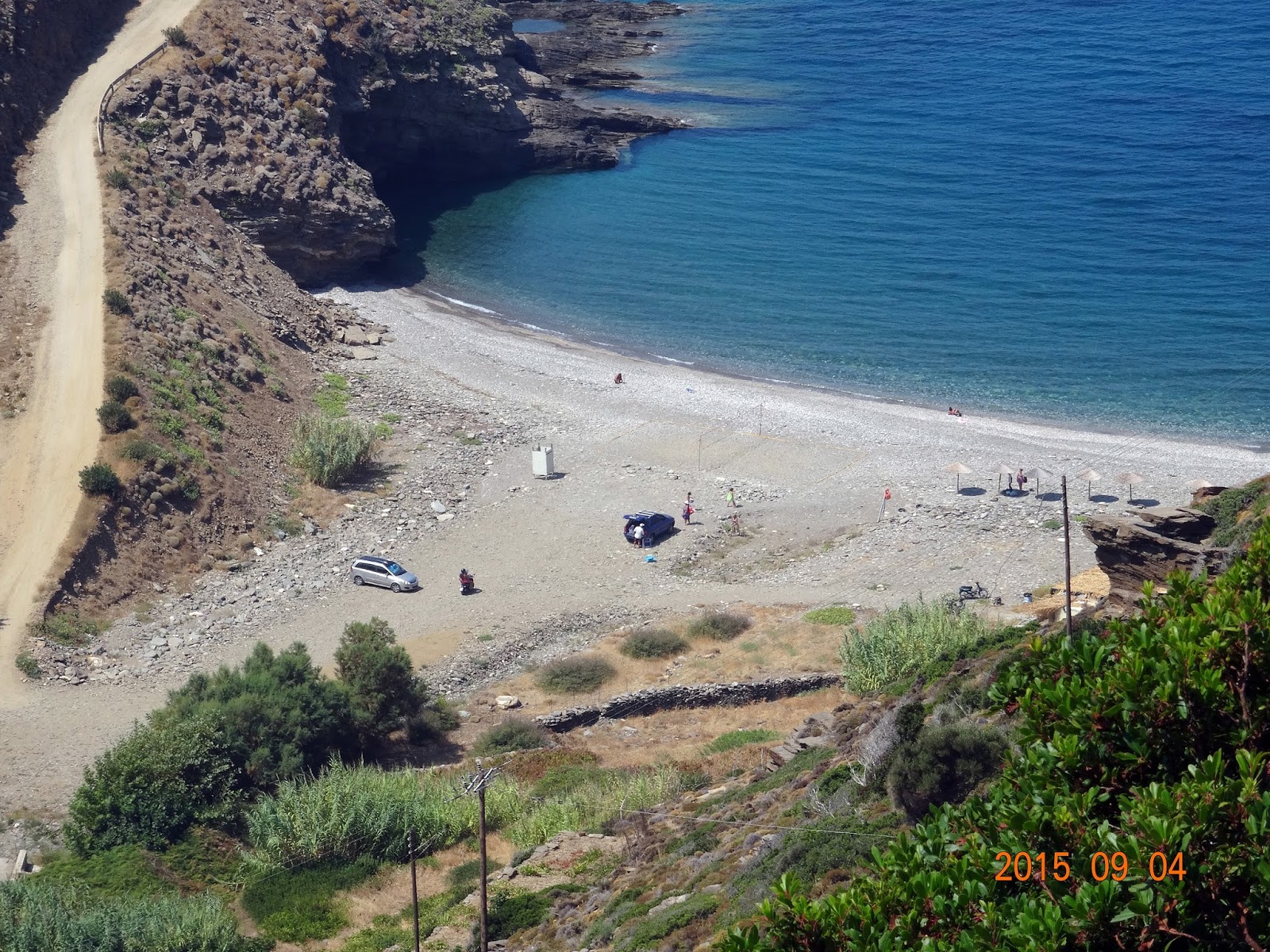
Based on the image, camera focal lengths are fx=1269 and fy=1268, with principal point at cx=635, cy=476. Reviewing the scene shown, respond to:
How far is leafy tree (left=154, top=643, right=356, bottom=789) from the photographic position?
29.7 metres

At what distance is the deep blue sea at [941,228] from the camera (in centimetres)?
5891

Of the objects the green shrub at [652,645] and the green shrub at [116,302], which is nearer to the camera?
the green shrub at [652,645]

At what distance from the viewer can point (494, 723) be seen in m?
34.1

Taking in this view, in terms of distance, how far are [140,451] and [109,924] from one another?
2300cm

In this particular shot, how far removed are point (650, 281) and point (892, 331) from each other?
46.4 ft

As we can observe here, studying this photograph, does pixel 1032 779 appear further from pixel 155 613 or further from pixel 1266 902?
pixel 155 613

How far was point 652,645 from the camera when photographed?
37000 mm

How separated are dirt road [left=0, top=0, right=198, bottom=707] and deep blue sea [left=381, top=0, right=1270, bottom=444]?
19.4 metres

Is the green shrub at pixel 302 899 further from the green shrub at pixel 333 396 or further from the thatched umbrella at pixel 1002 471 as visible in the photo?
the thatched umbrella at pixel 1002 471

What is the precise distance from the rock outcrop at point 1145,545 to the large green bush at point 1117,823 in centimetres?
1179

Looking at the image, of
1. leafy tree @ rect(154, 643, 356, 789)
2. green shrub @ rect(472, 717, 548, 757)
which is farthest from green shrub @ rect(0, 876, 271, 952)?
green shrub @ rect(472, 717, 548, 757)

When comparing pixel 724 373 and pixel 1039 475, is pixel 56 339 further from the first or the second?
pixel 1039 475

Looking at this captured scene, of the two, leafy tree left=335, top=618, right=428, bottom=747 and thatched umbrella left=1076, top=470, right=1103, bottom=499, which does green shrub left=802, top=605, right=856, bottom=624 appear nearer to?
leafy tree left=335, top=618, right=428, bottom=747

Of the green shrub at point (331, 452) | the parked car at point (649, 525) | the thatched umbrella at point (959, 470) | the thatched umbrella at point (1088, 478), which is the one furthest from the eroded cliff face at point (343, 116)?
the thatched umbrella at point (1088, 478)
